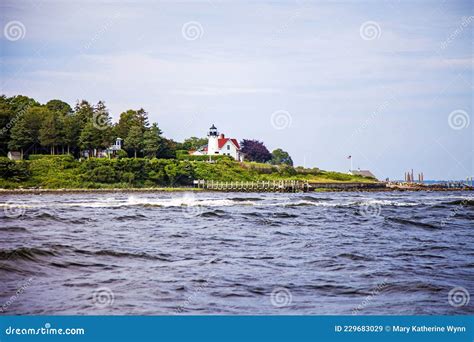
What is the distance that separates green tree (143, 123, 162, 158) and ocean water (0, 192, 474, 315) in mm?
50199

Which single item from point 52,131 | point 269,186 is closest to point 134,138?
point 52,131

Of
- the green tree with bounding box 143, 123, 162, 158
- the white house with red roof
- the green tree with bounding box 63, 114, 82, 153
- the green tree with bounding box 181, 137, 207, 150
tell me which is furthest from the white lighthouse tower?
the green tree with bounding box 63, 114, 82, 153

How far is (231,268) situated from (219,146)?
73.1m

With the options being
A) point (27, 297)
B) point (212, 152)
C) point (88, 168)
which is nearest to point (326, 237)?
point (27, 297)

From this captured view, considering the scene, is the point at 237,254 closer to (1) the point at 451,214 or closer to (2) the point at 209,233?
(2) the point at 209,233

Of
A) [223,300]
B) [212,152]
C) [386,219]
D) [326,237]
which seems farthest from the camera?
[212,152]

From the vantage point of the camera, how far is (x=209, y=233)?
18891mm

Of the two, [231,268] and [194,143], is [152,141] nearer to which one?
[194,143]

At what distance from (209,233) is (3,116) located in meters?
45.5

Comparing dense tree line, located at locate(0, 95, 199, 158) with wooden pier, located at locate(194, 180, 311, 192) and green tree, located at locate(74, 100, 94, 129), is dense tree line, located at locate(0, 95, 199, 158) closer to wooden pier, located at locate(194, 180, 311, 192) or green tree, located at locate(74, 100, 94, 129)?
green tree, located at locate(74, 100, 94, 129)

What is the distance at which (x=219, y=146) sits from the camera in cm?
8512

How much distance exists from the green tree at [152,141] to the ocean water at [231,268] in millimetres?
50199

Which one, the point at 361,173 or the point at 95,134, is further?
the point at 361,173

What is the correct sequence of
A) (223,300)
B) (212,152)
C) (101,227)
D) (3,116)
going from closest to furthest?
(223,300) < (101,227) < (3,116) < (212,152)
